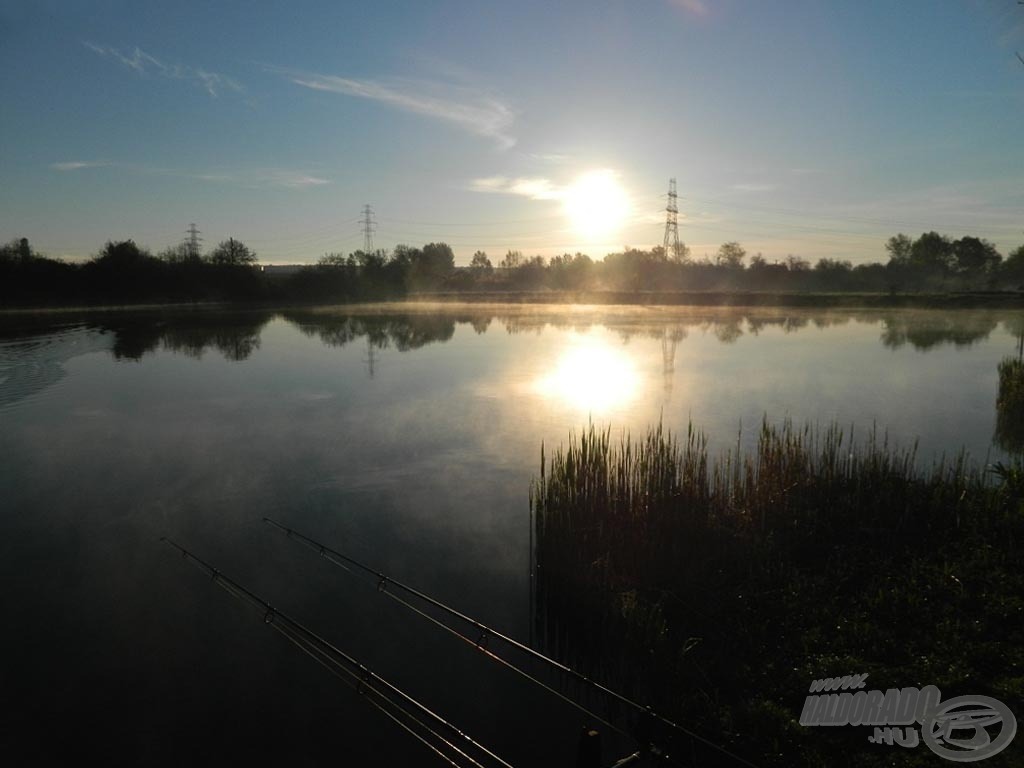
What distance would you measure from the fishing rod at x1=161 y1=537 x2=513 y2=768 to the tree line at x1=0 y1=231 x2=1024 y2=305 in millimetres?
71255

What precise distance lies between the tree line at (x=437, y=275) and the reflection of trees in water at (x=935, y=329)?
21121 mm

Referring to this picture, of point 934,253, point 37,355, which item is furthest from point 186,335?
point 934,253

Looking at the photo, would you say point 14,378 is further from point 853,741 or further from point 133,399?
point 853,741

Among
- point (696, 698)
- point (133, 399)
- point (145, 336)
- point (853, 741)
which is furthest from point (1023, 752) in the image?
point (145, 336)

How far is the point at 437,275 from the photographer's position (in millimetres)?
113062

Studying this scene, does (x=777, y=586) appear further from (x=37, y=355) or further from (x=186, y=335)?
(x=186, y=335)

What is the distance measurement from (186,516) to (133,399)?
12.5m

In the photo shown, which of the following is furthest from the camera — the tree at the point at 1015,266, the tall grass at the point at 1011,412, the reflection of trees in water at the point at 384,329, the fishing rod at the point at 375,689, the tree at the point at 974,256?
the tree at the point at 974,256

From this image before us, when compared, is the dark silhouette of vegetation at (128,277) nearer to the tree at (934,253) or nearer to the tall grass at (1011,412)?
the tall grass at (1011,412)

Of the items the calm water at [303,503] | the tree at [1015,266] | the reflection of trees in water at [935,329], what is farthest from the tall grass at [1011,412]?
the tree at [1015,266]

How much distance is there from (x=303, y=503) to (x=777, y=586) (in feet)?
26.2

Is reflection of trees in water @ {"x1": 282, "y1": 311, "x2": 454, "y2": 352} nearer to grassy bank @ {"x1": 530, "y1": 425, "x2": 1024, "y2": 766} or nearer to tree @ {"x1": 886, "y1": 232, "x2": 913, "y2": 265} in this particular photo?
grassy bank @ {"x1": 530, "y1": 425, "x2": 1024, "y2": 766}

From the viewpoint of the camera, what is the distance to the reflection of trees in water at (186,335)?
33.6 m

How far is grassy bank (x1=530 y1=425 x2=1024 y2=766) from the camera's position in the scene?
531 cm
